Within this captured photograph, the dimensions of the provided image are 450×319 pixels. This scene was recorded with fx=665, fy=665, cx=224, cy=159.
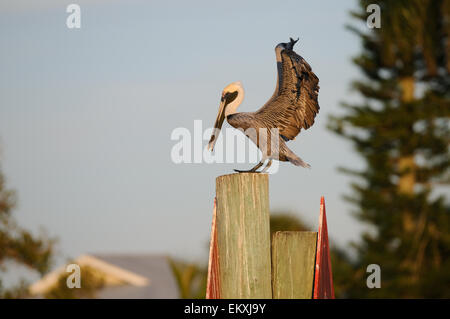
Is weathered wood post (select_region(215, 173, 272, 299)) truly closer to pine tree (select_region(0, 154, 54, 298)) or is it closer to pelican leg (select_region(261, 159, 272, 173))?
pelican leg (select_region(261, 159, 272, 173))

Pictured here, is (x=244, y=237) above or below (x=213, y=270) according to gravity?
above

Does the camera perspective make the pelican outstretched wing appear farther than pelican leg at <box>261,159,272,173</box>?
Yes

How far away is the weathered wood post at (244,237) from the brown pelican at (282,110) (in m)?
0.42

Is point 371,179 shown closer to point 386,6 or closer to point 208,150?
point 386,6

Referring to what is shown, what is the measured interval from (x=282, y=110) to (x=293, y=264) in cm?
133

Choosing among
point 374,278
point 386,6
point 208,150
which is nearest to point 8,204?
point 208,150

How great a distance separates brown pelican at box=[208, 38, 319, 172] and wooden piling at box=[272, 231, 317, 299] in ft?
1.93

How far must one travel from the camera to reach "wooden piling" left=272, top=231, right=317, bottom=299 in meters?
5.18

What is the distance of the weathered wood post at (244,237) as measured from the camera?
4.94m

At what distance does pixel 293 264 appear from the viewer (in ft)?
17.1

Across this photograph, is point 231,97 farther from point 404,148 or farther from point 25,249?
point 404,148

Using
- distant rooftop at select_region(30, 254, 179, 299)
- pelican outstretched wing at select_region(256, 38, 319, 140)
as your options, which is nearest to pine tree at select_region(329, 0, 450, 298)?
distant rooftop at select_region(30, 254, 179, 299)

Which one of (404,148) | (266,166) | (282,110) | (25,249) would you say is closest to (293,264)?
(266,166)

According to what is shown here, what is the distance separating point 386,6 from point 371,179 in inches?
250
